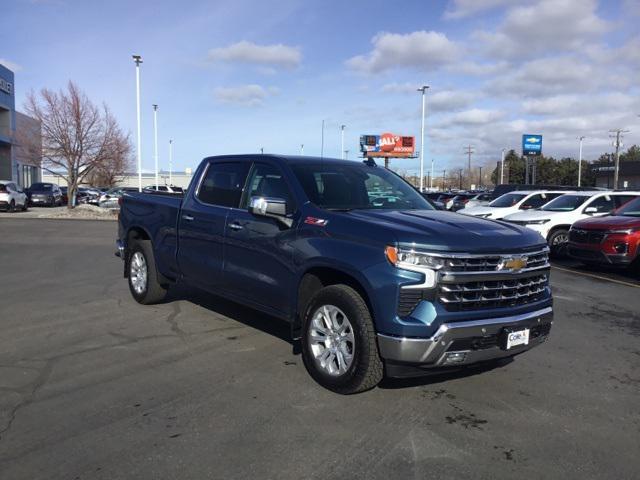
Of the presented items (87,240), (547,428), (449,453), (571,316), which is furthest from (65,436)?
(87,240)

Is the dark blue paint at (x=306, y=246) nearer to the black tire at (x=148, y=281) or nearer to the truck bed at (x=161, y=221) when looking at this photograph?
the truck bed at (x=161, y=221)

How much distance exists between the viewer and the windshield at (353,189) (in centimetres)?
522

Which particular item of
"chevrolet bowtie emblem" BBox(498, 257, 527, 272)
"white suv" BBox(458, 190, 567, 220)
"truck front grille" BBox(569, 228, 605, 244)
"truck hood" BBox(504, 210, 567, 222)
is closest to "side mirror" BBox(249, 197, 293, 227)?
"chevrolet bowtie emblem" BBox(498, 257, 527, 272)

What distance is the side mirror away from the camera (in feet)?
16.3

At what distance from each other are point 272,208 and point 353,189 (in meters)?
0.96

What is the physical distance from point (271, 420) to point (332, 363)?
77 centimetres

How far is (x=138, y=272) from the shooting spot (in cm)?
769

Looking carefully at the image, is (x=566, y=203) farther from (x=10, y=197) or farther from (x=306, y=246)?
(x=10, y=197)

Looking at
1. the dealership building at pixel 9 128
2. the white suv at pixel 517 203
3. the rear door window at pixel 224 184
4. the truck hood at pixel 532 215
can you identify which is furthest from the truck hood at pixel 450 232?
the dealership building at pixel 9 128

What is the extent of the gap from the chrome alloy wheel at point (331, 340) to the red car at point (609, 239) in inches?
330

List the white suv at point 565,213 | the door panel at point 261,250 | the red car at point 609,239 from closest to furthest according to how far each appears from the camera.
Answer: the door panel at point 261,250 < the red car at point 609,239 < the white suv at point 565,213

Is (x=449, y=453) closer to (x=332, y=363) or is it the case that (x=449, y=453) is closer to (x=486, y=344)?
(x=486, y=344)

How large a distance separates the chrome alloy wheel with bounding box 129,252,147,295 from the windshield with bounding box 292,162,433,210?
10.2 feet

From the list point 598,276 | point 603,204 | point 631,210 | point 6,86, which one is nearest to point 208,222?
point 598,276
